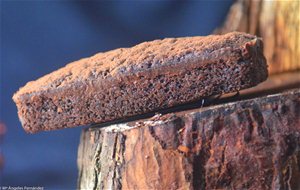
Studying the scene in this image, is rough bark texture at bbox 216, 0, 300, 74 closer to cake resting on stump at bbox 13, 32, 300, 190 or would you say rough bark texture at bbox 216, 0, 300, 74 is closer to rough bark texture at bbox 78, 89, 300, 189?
cake resting on stump at bbox 13, 32, 300, 190

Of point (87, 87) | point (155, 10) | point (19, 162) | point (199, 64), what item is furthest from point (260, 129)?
point (19, 162)

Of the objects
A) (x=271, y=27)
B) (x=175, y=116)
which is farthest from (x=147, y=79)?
(x=271, y=27)

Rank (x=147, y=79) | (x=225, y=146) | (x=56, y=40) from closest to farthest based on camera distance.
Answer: (x=225, y=146) < (x=147, y=79) < (x=56, y=40)

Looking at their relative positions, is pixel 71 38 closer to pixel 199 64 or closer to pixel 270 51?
pixel 270 51

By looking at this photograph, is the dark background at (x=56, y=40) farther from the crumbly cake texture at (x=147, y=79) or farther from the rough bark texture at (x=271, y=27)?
the crumbly cake texture at (x=147, y=79)

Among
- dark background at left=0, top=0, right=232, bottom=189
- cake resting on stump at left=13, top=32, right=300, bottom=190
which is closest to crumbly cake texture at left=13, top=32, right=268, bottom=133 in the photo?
cake resting on stump at left=13, top=32, right=300, bottom=190

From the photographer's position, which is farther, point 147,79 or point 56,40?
point 56,40

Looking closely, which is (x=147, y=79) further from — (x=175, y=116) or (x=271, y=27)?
(x=271, y=27)
